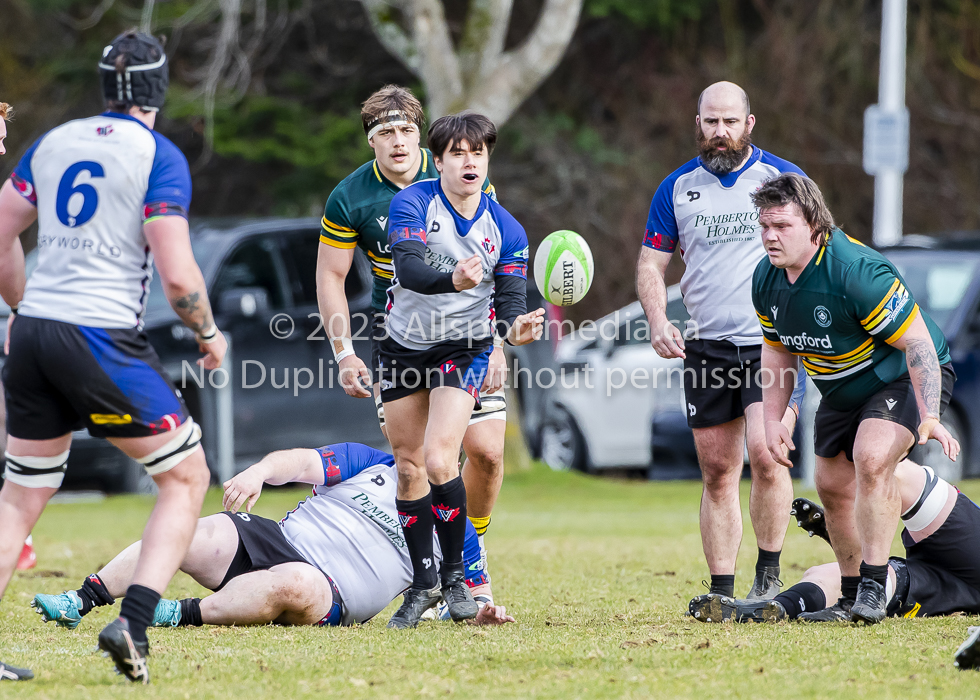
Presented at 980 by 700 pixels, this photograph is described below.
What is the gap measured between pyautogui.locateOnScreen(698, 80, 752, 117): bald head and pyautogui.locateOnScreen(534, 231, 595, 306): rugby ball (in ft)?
2.87

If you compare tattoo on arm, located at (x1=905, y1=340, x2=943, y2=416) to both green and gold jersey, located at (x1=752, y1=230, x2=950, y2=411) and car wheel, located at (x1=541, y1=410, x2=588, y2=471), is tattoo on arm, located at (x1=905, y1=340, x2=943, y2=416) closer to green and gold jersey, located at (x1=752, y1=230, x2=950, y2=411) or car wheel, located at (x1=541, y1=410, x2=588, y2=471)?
green and gold jersey, located at (x1=752, y1=230, x2=950, y2=411)

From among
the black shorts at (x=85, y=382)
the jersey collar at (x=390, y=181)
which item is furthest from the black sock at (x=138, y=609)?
the jersey collar at (x=390, y=181)

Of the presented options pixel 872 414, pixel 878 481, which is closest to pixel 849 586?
pixel 878 481

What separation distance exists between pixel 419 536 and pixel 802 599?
1650mm

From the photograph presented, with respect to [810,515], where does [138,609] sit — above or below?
above

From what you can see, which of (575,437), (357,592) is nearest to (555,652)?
(357,592)

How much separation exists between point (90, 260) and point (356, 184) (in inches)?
83.1

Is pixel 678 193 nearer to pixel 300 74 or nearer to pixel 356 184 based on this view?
pixel 356 184

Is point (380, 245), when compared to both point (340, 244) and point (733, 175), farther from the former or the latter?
point (733, 175)

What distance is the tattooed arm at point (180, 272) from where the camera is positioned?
3.97 meters

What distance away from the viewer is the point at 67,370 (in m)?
3.95

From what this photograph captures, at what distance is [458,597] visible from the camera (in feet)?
17.2

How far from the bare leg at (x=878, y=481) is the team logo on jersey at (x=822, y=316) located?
43 cm

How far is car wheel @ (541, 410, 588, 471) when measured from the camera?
44.6ft
